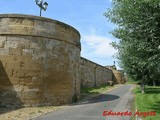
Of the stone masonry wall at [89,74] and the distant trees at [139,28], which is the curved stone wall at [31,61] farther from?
the stone masonry wall at [89,74]

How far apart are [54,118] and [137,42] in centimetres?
481

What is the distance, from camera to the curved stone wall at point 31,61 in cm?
1345

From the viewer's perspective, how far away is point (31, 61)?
13.8 metres

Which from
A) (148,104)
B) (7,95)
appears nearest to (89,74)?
(148,104)

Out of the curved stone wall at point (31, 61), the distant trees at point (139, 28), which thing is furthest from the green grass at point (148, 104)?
the curved stone wall at point (31, 61)

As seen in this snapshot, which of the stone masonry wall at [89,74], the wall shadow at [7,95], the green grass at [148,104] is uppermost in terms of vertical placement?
the stone masonry wall at [89,74]

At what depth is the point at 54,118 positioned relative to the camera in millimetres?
10227

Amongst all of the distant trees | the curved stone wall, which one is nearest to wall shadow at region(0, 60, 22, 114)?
the curved stone wall

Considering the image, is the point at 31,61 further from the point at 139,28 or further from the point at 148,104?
the point at 148,104

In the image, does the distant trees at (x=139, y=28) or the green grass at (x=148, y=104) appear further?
the green grass at (x=148, y=104)

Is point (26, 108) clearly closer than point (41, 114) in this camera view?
No

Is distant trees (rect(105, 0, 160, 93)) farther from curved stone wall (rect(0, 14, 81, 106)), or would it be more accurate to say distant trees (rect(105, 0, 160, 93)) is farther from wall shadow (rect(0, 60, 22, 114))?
wall shadow (rect(0, 60, 22, 114))

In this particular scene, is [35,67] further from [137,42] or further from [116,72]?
[116,72]

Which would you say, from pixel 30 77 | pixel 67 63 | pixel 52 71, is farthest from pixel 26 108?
pixel 67 63
